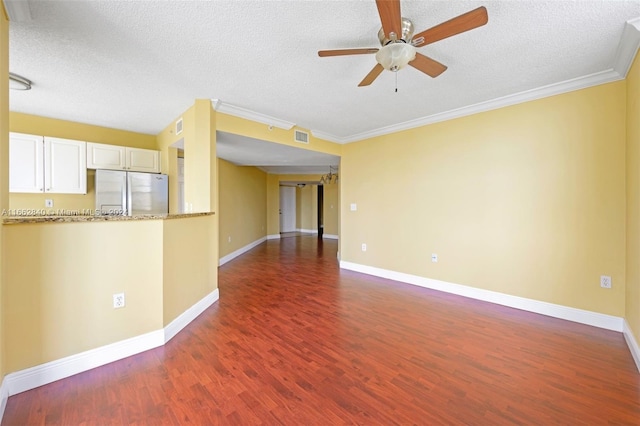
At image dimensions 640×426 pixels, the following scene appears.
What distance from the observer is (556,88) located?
2664 mm

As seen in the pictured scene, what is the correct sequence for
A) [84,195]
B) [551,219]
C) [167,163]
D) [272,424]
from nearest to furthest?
[272,424] → [551,219] → [84,195] → [167,163]

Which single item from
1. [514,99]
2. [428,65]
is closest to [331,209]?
[514,99]

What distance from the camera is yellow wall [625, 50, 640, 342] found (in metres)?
2.00

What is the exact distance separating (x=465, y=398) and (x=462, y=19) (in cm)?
227

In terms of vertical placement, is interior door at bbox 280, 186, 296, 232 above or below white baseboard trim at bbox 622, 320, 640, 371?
above

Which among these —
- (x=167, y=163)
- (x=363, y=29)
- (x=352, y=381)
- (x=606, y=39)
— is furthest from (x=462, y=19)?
(x=167, y=163)

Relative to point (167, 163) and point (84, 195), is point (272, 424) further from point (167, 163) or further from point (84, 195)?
point (84, 195)

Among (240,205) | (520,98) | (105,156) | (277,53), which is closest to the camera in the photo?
(277,53)

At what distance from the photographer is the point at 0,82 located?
144cm

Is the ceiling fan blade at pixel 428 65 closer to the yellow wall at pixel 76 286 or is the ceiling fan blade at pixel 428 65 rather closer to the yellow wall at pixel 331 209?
the yellow wall at pixel 76 286

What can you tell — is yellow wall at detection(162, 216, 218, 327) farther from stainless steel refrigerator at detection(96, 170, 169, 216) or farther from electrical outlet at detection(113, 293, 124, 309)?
stainless steel refrigerator at detection(96, 170, 169, 216)

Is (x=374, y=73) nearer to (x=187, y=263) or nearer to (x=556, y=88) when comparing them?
(x=556, y=88)

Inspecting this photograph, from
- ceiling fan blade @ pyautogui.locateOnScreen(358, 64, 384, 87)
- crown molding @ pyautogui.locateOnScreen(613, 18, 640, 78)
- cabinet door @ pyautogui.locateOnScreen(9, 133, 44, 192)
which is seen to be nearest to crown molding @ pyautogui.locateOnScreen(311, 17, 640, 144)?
crown molding @ pyautogui.locateOnScreen(613, 18, 640, 78)

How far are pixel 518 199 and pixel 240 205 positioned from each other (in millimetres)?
5616
